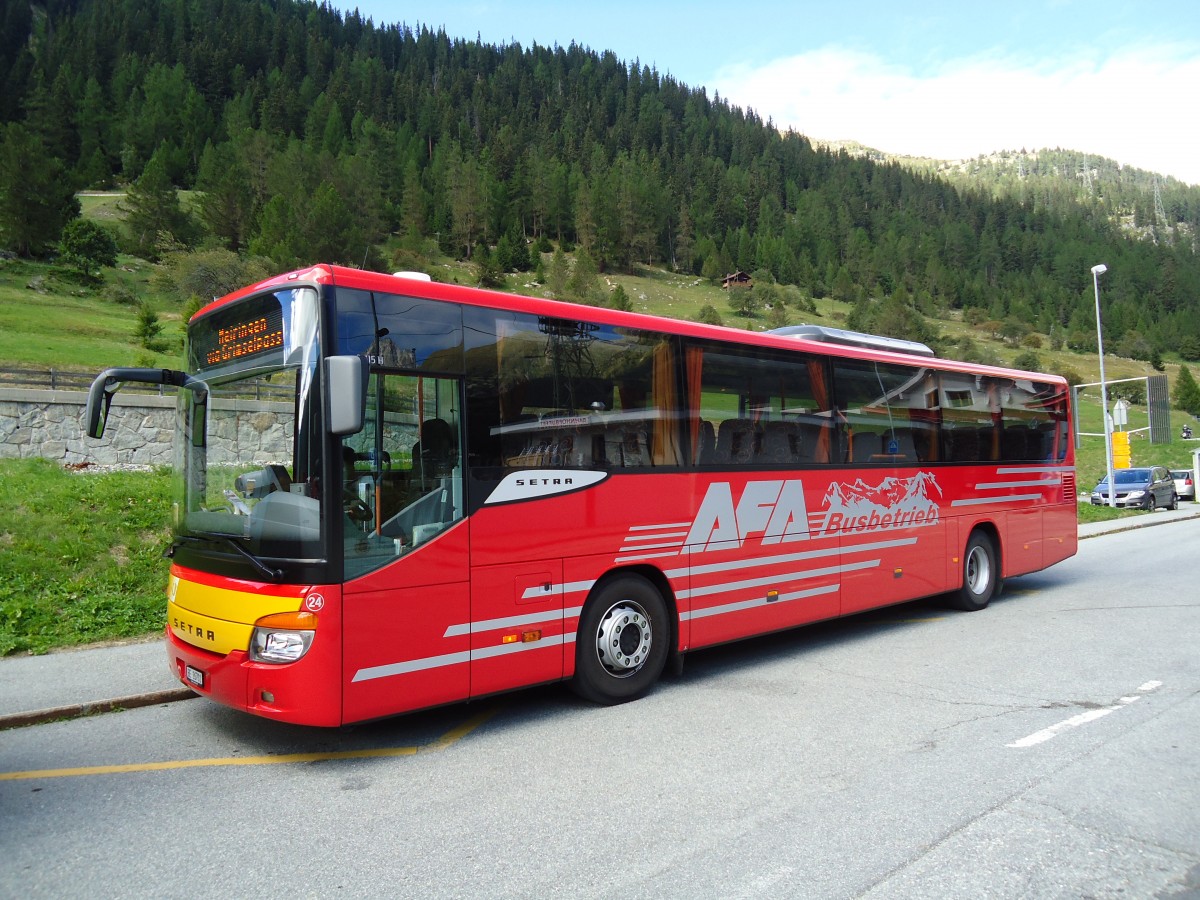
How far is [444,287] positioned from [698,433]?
8.63ft

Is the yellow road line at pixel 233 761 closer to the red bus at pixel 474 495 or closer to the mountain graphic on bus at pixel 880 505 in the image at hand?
the red bus at pixel 474 495

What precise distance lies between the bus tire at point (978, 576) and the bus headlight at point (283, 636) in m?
8.44

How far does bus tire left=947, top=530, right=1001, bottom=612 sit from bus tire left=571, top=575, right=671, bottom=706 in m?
5.50

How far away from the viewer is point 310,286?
16.7 ft

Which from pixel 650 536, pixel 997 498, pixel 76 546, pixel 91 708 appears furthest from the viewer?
pixel 997 498

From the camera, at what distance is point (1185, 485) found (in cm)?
4112

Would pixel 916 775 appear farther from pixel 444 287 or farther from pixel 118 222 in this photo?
pixel 118 222

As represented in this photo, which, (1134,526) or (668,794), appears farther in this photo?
(1134,526)

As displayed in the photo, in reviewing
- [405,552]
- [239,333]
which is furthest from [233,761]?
[239,333]

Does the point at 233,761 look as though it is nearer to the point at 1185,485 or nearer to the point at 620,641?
the point at 620,641

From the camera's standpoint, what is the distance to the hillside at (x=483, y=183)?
88.6 m

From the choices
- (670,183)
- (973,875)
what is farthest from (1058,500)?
(670,183)

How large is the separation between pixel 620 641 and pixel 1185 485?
4530cm

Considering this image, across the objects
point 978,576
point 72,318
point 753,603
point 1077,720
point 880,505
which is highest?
point 72,318
